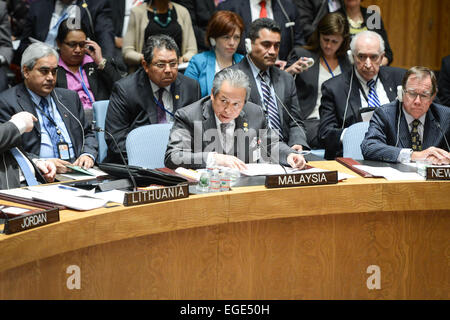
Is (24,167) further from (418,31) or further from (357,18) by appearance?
(418,31)

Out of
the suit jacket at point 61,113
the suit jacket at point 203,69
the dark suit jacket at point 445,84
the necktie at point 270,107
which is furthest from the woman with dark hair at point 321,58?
the suit jacket at point 61,113

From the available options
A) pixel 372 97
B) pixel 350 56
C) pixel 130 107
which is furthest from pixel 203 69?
pixel 372 97

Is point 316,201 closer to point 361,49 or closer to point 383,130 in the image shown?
point 383,130

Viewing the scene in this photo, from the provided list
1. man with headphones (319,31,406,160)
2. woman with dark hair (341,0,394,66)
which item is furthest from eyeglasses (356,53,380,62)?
woman with dark hair (341,0,394,66)

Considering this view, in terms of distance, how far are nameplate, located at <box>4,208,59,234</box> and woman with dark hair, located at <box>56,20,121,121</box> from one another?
7.32 ft

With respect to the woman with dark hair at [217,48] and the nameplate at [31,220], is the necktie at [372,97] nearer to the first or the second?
the woman with dark hair at [217,48]

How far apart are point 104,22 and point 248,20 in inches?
40.5

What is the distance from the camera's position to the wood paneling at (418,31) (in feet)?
19.7

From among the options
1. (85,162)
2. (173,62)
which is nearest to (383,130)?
(173,62)

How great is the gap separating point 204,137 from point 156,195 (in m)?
0.81

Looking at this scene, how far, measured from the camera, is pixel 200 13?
4.82 metres

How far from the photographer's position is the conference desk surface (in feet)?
6.52

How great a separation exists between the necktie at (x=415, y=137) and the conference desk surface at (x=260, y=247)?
580mm

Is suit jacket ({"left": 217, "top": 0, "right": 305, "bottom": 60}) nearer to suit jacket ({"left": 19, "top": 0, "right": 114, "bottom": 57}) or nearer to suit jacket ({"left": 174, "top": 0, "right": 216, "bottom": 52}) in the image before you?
suit jacket ({"left": 174, "top": 0, "right": 216, "bottom": 52})
